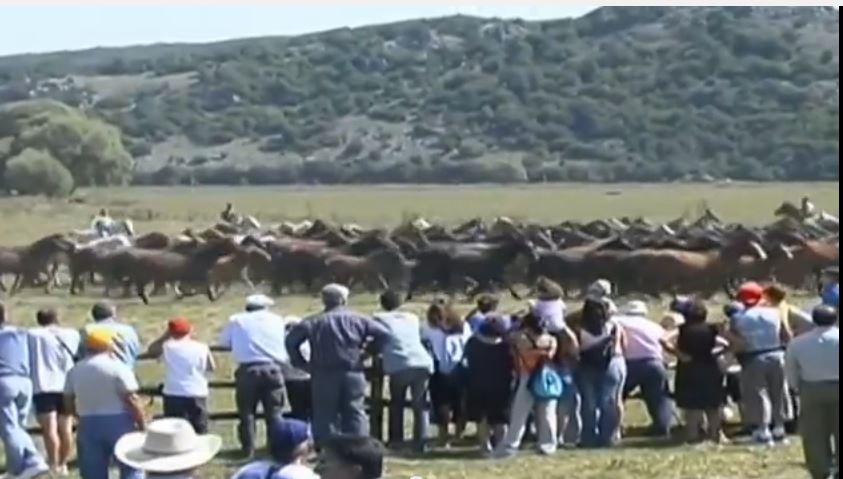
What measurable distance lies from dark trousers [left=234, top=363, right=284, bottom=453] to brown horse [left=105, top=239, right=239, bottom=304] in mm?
20401

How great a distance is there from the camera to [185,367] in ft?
57.9

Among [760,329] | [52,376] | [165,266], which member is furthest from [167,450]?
[165,266]

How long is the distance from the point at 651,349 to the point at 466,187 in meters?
105

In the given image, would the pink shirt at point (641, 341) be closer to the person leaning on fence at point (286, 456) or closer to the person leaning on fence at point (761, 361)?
the person leaning on fence at point (761, 361)

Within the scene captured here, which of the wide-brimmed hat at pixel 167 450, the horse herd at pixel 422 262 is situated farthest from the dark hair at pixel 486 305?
the horse herd at pixel 422 262

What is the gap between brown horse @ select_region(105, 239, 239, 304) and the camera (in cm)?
3912

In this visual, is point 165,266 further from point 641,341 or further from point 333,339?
point 333,339

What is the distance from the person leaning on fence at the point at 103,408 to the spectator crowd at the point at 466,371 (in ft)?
3.78

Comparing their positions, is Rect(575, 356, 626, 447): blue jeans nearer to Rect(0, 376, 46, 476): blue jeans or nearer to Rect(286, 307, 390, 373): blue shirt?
Rect(286, 307, 390, 373): blue shirt

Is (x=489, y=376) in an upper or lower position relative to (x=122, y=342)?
lower

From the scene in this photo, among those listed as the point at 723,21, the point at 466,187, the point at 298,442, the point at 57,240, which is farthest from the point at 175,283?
the point at 723,21

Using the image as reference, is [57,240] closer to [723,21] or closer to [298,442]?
[298,442]

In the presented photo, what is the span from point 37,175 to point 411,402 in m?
72.4

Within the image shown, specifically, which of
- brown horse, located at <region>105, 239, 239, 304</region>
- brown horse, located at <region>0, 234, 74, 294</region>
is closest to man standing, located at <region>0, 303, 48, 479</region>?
brown horse, located at <region>105, 239, 239, 304</region>
